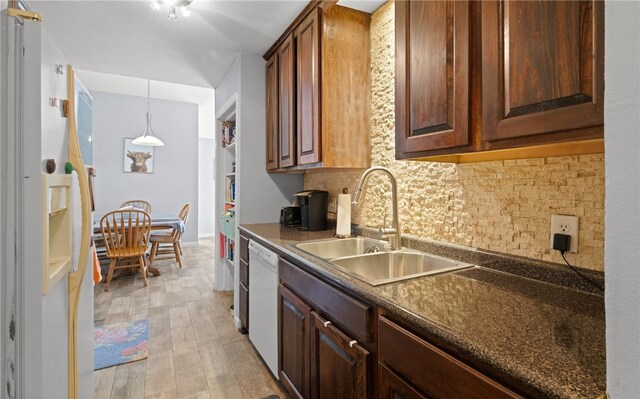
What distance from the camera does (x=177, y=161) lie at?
6109mm

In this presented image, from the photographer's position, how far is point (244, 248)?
8.21 ft

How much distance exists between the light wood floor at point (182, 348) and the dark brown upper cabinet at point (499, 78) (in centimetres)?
173

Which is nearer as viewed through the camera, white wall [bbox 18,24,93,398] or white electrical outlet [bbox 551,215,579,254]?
white wall [bbox 18,24,93,398]

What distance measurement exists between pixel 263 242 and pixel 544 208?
1.53 meters

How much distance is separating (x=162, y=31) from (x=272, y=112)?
3.33ft

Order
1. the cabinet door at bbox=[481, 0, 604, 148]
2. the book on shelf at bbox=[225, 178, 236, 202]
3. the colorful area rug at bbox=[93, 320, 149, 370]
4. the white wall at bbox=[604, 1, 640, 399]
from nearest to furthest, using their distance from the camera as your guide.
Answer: the white wall at bbox=[604, 1, 640, 399]
the cabinet door at bbox=[481, 0, 604, 148]
the colorful area rug at bbox=[93, 320, 149, 370]
the book on shelf at bbox=[225, 178, 236, 202]

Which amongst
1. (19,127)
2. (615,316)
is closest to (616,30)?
(615,316)

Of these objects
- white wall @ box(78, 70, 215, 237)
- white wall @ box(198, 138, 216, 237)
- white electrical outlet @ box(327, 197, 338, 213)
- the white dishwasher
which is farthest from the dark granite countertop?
white wall @ box(198, 138, 216, 237)

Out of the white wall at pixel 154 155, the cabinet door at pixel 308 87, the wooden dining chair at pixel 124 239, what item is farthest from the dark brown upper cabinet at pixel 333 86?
the white wall at pixel 154 155

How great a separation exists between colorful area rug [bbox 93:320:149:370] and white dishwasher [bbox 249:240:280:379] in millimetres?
874

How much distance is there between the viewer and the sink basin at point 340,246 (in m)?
1.83

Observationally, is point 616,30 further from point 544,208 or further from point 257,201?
point 257,201

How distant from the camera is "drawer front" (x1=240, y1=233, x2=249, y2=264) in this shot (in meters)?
2.43

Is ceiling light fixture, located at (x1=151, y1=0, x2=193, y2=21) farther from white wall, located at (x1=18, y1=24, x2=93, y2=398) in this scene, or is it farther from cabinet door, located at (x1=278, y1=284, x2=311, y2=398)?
cabinet door, located at (x1=278, y1=284, x2=311, y2=398)
